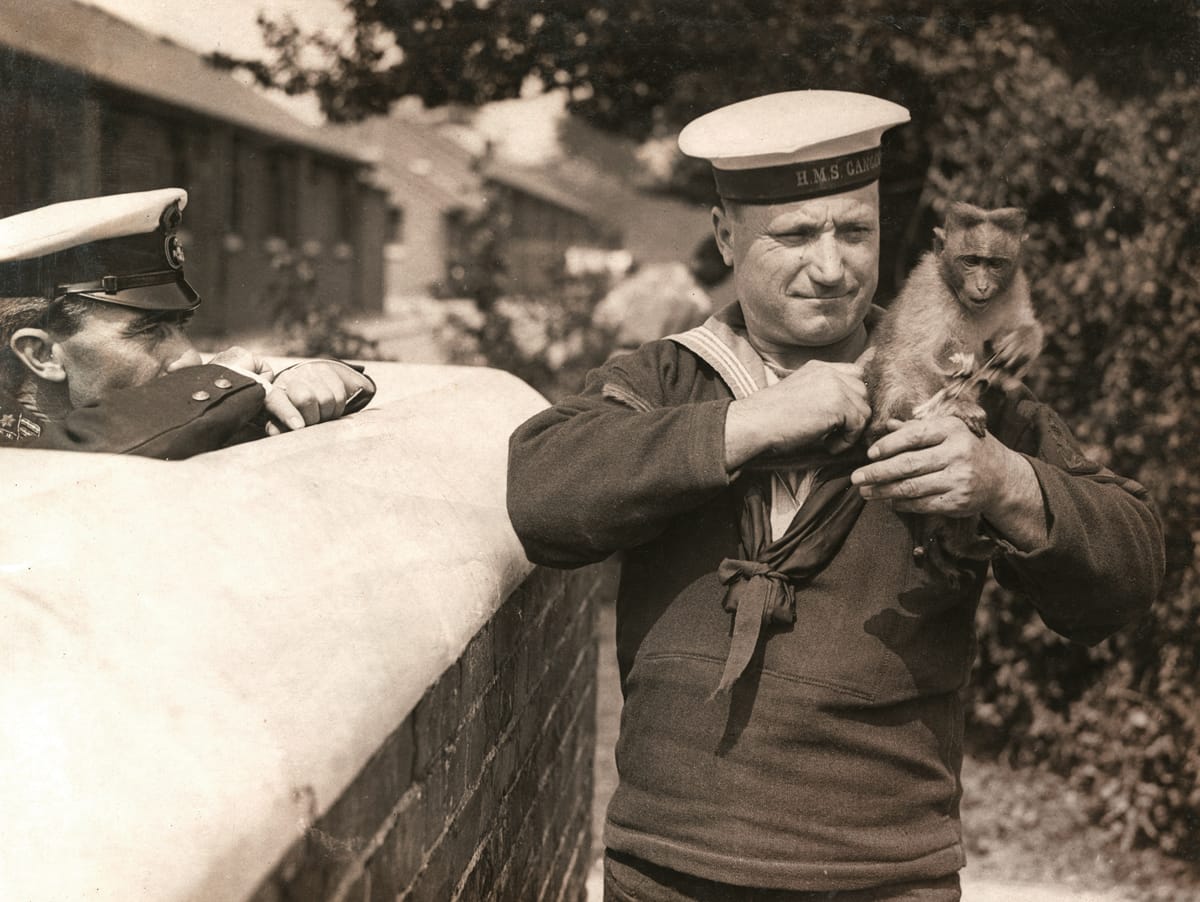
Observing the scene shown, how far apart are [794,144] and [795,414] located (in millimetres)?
558

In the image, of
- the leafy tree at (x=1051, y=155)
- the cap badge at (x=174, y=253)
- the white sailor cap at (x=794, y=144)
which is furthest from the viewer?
the leafy tree at (x=1051, y=155)

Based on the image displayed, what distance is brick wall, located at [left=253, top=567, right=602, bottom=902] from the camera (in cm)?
172

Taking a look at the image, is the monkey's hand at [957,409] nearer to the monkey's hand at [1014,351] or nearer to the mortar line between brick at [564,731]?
the monkey's hand at [1014,351]

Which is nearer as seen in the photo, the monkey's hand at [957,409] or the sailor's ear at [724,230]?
the monkey's hand at [957,409]

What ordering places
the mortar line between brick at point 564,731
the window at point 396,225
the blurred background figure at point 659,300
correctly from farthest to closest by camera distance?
the window at point 396,225 < the blurred background figure at point 659,300 < the mortar line between brick at point 564,731

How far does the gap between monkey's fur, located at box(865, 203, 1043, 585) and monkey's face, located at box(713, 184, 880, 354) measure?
10cm

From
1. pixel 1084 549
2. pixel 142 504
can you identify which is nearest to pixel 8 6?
pixel 142 504

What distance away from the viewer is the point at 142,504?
168cm

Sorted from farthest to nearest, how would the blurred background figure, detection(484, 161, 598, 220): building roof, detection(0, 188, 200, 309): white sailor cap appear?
detection(484, 161, 598, 220): building roof
the blurred background figure
detection(0, 188, 200, 309): white sailor cap

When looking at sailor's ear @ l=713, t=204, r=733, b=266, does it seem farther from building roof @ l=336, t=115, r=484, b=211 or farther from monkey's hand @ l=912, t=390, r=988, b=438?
building roof @ l=336, t=115, r=484, b=211

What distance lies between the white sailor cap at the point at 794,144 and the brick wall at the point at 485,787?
1.10 meters

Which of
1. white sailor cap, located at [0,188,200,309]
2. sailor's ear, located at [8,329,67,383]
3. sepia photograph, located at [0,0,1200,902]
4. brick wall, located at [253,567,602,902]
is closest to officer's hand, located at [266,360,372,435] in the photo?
sepia photograph, located at [0,0,1200,902]

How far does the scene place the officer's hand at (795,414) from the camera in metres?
1.98

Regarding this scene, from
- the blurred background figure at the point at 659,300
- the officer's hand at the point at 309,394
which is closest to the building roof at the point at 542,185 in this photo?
the blurred background figure at the point at 659,300
